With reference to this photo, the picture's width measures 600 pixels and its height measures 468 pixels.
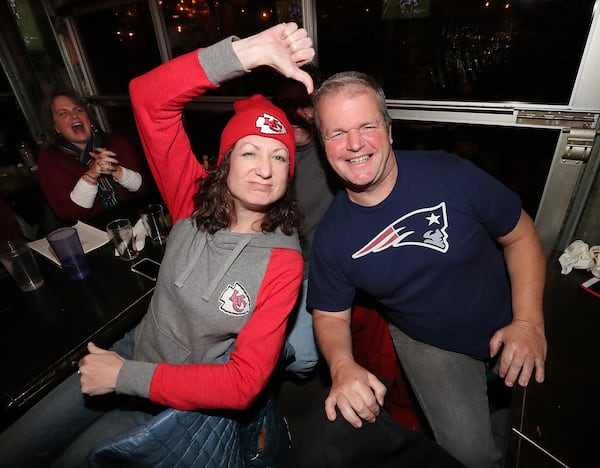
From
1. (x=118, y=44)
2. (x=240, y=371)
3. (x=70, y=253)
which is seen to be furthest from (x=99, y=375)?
(x=118, y=44)

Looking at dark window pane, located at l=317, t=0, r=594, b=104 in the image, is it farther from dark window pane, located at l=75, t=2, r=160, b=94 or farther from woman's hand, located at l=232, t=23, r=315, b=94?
dark window pane, located at l=75, t=2, r=160, b=94

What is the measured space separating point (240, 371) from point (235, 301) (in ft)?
0.83

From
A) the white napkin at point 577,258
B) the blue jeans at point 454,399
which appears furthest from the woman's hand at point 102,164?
the white napkin at point 577,258

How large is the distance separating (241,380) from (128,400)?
0.92 metres

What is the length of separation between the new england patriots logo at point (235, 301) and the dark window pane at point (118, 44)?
3.01 metres

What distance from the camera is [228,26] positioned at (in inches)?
110

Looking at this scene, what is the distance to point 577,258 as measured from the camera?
5.71 ft

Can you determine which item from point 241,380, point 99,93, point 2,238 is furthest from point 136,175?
point 99,93

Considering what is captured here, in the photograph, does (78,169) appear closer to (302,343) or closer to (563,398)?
(302,343)

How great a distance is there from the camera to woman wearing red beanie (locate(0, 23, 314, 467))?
1.18 m

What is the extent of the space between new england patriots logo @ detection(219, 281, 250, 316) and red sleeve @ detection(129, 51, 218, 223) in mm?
525

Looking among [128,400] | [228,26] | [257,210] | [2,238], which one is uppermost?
[228,26]

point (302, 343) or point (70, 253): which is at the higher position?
point (70, 253)

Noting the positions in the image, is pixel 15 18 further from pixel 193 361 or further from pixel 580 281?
pixel 580 281
